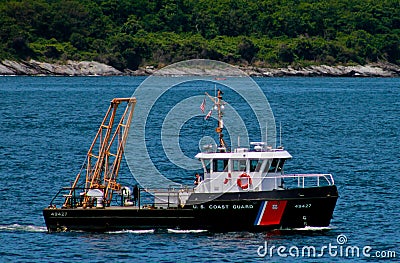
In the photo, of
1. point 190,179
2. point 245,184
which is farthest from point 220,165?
point 190,179

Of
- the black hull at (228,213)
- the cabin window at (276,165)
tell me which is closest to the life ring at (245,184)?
the black hull at (228,213)

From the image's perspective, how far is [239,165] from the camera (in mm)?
49781

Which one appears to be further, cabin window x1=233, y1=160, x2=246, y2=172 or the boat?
cabin window x1=233, y1=160, x2=246, y2=172

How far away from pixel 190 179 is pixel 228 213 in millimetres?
18722

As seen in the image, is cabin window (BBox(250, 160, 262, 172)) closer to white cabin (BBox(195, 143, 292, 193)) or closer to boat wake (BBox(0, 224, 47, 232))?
white cabin (BBox(195, 143, 292, 193))

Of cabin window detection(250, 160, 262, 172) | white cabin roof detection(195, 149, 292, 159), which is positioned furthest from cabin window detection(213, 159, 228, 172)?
cabin window detection(250, 160, 262, 172)

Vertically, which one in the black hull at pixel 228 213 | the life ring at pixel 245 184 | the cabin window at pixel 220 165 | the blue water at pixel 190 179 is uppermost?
the cabin window at pixel 220 165

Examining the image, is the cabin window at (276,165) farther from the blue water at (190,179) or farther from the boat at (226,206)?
the blue water at (190,179)

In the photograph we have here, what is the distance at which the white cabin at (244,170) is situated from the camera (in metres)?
49.6

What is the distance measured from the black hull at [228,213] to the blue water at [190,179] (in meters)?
0.56

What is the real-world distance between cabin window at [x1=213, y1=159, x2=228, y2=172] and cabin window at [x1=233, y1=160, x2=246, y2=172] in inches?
17.7

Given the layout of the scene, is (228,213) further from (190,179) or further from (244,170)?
(190,179)

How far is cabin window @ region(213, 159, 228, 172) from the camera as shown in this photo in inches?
1961

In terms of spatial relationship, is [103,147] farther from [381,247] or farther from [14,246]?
[381,247]
